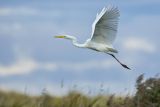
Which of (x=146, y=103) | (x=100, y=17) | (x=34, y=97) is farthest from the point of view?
(x=34, y=97)

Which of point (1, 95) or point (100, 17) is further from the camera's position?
point (100, 17)

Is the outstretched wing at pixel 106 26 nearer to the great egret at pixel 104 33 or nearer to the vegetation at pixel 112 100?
the great egret at pixel 104 33

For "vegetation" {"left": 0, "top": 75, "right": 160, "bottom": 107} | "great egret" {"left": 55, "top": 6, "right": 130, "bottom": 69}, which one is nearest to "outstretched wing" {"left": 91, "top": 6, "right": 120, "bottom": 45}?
"great egret" {"left": 55, "top": 6, "right": 130, "bottom": 69}

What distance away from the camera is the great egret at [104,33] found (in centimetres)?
1184

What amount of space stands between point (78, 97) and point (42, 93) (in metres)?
0.65

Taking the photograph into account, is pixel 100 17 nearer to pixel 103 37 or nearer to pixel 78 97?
pixel 103 37

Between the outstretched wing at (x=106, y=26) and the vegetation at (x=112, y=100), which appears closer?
the vegetation at (x=112, y=100)

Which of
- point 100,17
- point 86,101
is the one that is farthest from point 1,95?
point 100,17

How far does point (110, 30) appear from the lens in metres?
12.3

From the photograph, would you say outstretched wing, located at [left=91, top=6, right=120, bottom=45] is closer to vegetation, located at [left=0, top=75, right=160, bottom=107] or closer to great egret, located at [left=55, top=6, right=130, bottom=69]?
great egret, located at [left=55, top=6, right=130, bottom=69]

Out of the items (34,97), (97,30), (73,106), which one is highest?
(97,30)

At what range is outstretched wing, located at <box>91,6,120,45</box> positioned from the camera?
1181 centimetres

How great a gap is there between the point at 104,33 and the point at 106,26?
0.24 m

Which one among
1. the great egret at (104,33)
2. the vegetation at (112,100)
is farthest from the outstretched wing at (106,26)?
the vegetation at (112,100)
